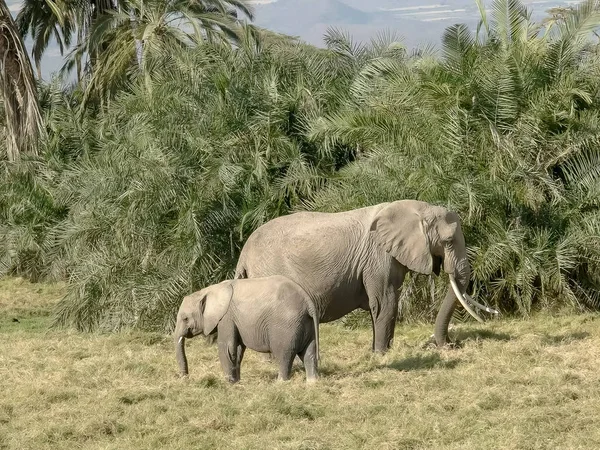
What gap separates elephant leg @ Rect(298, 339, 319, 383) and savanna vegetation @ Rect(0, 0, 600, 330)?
4549 millimetres

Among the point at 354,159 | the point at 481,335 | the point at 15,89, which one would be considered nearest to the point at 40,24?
the point at 15,89

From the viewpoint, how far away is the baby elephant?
10164mm

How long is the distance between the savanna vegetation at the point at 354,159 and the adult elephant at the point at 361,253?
2.46m

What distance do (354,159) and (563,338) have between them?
487 cm

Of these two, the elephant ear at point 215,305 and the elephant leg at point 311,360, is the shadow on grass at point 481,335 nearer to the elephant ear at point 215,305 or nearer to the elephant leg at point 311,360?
the elephant leg at point 311,360

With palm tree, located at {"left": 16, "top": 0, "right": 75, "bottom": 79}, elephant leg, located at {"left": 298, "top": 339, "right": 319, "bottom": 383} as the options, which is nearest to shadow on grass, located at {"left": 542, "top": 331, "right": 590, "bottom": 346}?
elephant leg, located at {"left": 298, "top": 339, "right": 319, "bottom": 383}

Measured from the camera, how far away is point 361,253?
11805 millimetres

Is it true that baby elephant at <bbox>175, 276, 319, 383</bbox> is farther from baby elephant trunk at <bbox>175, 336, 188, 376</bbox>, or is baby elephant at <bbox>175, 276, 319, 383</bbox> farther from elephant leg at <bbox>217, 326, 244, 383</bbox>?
baby elephant trunk at <bbox>175, 336, 188, 376</bbox>

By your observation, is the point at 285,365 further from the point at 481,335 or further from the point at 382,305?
the point at 481,335

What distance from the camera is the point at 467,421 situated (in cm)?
877

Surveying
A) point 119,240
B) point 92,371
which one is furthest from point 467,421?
point 119,240

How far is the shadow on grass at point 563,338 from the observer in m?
12.5

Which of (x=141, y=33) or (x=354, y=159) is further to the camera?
(x=141, y=33)

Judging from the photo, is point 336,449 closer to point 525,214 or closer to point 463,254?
point 463,254
